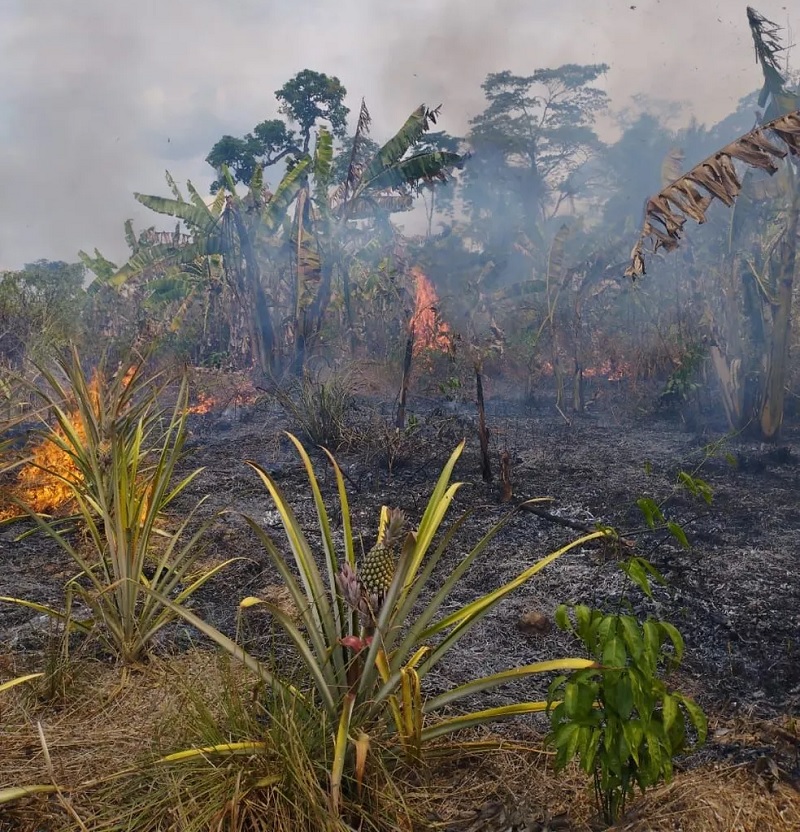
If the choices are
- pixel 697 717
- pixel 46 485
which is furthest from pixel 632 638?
pixel 46 485

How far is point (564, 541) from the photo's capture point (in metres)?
4.32

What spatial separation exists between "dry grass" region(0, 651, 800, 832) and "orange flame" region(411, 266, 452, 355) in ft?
22.2

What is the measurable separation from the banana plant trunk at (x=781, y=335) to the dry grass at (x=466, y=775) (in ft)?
19.3

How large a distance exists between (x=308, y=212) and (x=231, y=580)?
30.5ft

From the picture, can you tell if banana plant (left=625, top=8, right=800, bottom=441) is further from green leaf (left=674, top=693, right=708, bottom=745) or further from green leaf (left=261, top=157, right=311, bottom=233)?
green leaf (left=261, top=157, right=311, bottom=233)

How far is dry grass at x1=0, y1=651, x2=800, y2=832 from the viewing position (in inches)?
66.6

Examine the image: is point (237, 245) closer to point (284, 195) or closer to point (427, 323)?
point (284, 195)

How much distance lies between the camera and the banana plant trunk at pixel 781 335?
6773 mm

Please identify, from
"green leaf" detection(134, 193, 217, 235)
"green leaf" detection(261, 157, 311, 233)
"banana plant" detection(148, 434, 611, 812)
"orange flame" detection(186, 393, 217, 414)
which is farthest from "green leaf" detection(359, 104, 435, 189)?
"banana plant" detection(148, 434, 611, 812)

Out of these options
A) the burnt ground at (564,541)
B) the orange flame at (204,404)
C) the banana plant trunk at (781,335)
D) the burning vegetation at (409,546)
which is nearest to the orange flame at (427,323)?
the burning vegetation at (409,546)

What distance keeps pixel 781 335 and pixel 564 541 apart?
4.50 m

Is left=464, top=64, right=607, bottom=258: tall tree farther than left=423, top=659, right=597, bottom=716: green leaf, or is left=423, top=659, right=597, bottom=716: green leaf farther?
left=464, top=64, right=607, bottom=258: tall tree

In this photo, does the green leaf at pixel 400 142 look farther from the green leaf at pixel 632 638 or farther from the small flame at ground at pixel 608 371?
the green leaf at pixel 632 638

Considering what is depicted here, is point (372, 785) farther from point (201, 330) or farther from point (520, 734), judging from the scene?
point (201, 330)
